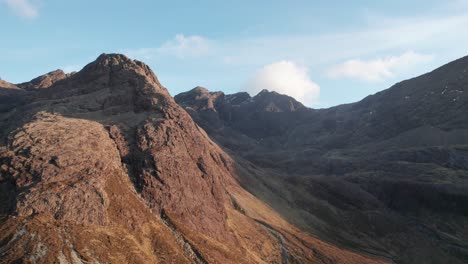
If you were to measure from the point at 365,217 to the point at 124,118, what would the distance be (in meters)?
104

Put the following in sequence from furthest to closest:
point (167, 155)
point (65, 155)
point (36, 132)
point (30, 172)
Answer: point (167, 155) < point (36, 132) < point (65, 155) < point (30, 172)

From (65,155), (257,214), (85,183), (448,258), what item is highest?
(65,155)

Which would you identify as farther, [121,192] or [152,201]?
[152,201]

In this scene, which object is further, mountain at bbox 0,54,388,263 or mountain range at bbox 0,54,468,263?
mountain range at bbox 0,54,468,263

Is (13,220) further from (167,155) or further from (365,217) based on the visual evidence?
(365,217)

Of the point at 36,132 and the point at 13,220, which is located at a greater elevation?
the point at 36,132

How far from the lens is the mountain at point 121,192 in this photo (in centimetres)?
5978

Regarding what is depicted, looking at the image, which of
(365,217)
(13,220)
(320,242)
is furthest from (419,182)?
(13,220)

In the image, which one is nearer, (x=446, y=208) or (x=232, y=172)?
(x=232, y=172)

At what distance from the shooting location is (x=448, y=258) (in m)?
137

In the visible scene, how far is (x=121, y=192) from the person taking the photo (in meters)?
73.9

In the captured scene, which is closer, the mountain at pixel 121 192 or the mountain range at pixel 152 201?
the mountain at pixel 121 192

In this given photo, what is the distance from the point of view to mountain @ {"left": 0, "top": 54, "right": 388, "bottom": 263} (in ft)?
196

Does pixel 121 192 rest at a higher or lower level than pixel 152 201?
higher
